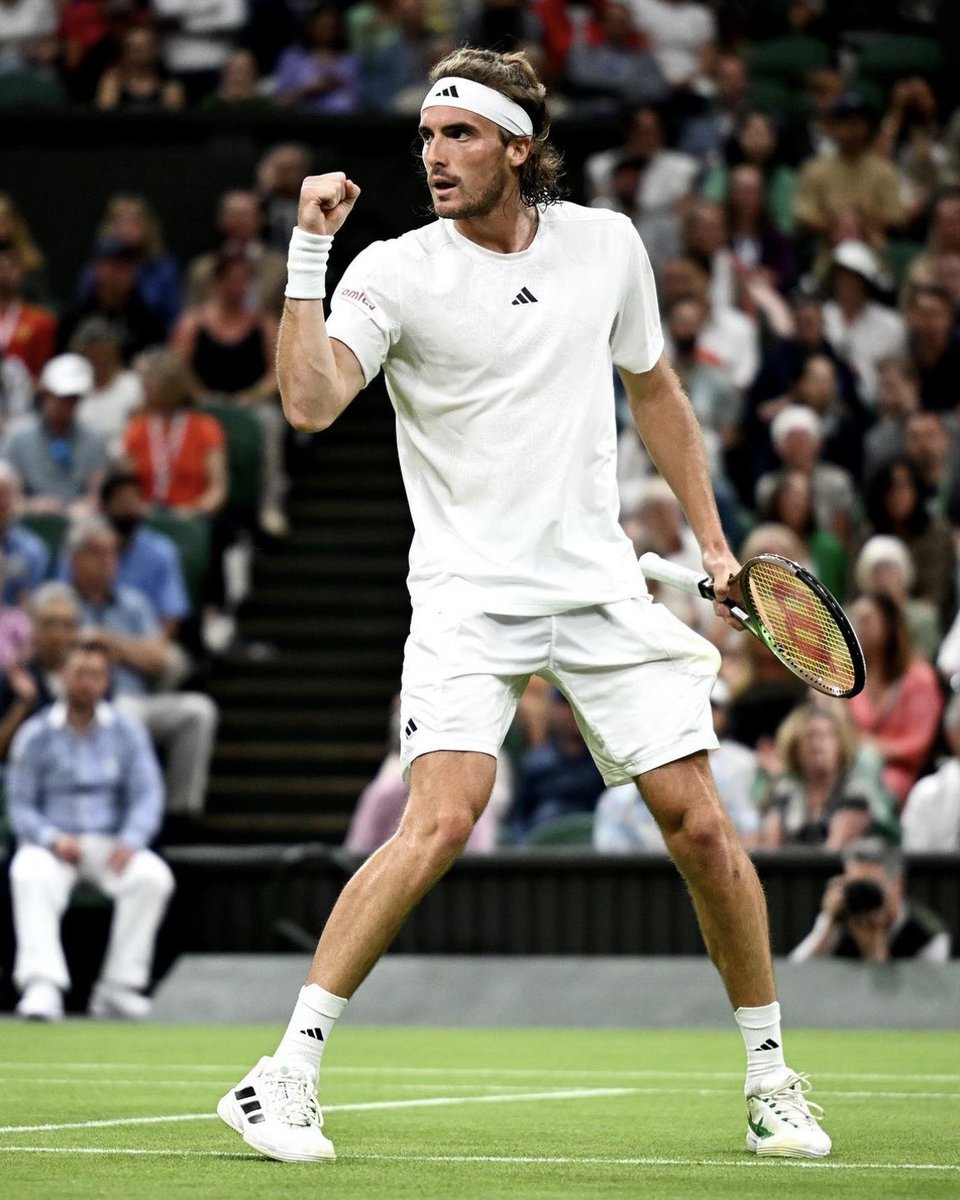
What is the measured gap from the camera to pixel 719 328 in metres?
15.3

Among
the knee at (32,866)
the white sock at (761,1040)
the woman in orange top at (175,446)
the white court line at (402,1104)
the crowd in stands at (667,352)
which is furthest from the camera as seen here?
the woman in orange top at (175,446)

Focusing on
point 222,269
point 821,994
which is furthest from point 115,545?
point 821,994

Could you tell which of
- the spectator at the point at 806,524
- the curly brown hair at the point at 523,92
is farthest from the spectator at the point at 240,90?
the curly brown hair at the point at 523,92

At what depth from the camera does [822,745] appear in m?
11.4

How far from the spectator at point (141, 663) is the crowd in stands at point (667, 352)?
0.02 meters

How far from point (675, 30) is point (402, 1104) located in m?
12.7

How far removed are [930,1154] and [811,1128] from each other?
0.26 metres

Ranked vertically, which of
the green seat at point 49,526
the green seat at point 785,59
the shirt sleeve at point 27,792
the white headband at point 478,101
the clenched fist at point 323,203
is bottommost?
the shirt sleeve at point 27,792

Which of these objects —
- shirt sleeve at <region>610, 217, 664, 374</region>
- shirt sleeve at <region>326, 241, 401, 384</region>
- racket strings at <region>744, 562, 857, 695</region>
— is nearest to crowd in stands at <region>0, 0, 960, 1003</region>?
racket strings at <region>744, 562, 857, 695</region>

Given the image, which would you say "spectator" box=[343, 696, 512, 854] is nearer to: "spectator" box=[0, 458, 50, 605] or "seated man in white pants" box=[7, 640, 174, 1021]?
"seated man in white pants" box=[7, 640, 174, 1021]

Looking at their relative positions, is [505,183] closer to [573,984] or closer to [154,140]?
[573,984]

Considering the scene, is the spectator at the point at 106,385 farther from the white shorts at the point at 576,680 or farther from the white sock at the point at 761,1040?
the white sock at the point at 761,1040

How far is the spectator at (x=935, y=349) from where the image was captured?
14.8 meters

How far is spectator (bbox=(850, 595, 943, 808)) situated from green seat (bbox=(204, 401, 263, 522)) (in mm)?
4275
